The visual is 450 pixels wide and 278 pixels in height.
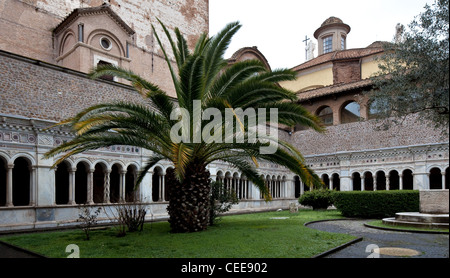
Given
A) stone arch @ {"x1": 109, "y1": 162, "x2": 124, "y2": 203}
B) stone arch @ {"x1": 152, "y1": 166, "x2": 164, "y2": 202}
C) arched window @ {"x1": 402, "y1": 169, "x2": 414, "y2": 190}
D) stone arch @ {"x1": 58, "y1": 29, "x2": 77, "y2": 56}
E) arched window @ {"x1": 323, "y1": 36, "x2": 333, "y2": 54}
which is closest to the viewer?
stone arch @ {"x1": 109, "y1": 162, "x2": 124, "y2": 203}

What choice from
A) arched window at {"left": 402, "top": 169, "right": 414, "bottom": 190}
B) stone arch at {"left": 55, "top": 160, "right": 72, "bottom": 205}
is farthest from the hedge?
stone arch at {"left": 55, "top": 160, "right": 72, "bottom": 205}

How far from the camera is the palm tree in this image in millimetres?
9000

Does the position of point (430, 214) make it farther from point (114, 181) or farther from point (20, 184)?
point (20, 184)

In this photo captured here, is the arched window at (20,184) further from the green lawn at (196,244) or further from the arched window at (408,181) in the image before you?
the arched window at (408,181)

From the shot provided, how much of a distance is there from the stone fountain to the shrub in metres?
6.79

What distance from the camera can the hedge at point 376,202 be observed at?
48.2ft

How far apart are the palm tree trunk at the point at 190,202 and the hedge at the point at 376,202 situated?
8.46 meters

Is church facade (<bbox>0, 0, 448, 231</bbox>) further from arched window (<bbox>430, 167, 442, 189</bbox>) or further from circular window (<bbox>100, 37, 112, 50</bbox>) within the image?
arched window (<bbox>430, 167, 442, 189</bbox>)

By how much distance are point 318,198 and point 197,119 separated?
1245cm

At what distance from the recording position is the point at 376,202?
1542cm

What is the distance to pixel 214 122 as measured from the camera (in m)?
9.19

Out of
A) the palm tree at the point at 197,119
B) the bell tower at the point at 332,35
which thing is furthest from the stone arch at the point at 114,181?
the bell tower at the point at 332,35

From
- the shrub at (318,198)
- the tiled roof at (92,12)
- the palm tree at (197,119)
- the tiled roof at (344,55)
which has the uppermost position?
the tiled roof at (344,55)

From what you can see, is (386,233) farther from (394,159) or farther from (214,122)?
(394,159)
